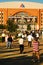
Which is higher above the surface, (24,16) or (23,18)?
(24,16)

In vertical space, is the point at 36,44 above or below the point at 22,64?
above

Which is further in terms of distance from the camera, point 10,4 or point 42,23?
point 10,4

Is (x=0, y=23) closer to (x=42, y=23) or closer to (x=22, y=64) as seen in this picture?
(x=42, y=23)

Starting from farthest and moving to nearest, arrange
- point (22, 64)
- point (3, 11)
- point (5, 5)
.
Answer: point (5, 5) < point (3, 11) < point (22, 64)

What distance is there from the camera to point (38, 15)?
118562 millimetres

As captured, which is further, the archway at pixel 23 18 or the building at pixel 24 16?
the archway at pixel 23 18

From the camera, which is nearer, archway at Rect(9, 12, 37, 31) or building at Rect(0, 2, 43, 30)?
building at Rect(0, 2, 43, 30)

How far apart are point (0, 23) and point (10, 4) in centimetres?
2423

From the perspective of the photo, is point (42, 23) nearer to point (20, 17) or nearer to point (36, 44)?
point (20, 17)

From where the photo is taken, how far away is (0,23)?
118 meters

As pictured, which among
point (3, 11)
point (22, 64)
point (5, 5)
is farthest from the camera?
point (5, 5)

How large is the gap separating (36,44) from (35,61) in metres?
1.09

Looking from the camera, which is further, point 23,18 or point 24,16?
point 23,18

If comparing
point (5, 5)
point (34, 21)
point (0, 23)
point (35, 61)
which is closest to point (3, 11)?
point (0, 23)
